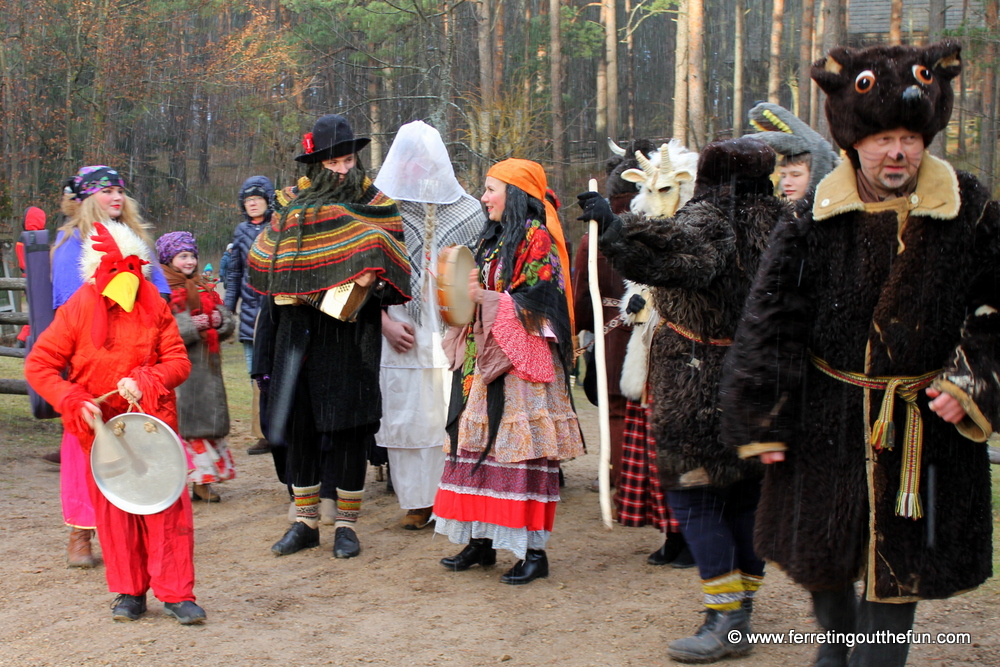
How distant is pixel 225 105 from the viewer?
77.3ft

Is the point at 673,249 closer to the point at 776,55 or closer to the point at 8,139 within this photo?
the point at 8,139

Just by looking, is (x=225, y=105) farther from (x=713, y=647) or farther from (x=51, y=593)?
(x=713, y=647)

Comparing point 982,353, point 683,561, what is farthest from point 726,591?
point 982,353

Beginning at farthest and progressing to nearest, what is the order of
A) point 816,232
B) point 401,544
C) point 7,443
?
point 7,443
point 401,544
point 816,232

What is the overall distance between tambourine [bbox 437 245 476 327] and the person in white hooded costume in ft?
4.21

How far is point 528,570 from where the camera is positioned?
4.45 meters

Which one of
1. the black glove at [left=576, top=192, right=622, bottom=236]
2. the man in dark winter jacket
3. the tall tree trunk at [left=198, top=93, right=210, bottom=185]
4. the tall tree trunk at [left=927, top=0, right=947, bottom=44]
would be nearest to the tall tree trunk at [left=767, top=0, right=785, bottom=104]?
the tall tree trunk at [left=927, top=0, right=947, bottom=44]

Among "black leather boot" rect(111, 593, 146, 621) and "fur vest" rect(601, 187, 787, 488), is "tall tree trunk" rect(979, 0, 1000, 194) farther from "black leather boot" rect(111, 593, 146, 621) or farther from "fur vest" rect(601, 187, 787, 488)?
"black leather boot" rect(111, 593, 146, 621)

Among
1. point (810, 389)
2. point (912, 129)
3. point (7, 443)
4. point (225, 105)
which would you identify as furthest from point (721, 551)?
point (225, 105)

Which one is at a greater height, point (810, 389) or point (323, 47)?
point (323, 47)

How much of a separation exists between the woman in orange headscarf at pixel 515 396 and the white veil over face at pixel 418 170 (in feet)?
3.74

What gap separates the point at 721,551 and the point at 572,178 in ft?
85.0

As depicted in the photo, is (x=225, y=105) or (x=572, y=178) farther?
(x=572, y=178)

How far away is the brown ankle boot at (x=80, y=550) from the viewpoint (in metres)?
4.63
